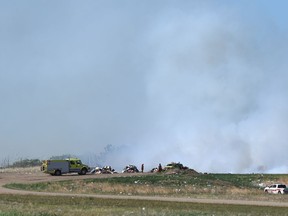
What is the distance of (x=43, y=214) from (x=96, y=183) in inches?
1699

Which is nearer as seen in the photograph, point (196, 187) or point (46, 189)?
point (46, 189)

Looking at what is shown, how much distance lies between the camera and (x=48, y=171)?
96812 mm

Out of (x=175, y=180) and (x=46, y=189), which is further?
(x=175, y=180)

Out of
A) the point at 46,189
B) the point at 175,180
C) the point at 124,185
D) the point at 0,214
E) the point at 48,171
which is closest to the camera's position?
the point at 0,214

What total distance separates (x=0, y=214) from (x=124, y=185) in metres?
44.0

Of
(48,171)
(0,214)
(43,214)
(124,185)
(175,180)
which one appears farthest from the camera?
(48,171)

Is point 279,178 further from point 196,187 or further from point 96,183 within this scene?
point 96,183

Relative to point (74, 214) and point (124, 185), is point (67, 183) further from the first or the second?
point (74, 214)

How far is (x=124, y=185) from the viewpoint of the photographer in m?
70.0

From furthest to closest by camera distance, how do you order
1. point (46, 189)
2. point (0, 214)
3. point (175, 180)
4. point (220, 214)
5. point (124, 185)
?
point (175, 180) → point (124, 185) → point (46, 189) → point (220, 214) → point (0, 214)

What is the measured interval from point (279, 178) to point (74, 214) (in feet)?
263

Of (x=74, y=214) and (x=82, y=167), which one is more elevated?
(x=82, y=167)

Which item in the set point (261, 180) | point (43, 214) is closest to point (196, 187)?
point (261, 180)

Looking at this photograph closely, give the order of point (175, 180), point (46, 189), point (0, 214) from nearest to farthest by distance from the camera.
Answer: point (0, 214) < point (46, 189) < point (175, 180)
